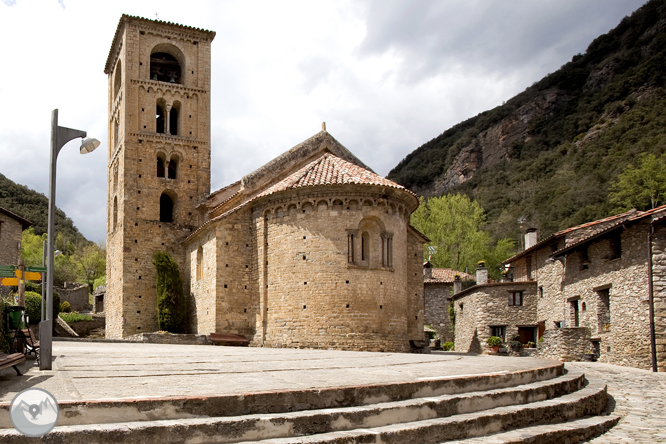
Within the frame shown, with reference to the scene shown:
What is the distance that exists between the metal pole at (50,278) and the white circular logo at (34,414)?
10.7 ft

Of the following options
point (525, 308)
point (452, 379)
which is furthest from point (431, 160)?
point (452, 379)

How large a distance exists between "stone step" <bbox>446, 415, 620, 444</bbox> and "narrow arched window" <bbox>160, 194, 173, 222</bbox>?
2479 centimetres

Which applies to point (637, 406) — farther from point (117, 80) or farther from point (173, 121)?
point (117, 80)

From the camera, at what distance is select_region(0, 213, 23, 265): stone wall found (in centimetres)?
3319

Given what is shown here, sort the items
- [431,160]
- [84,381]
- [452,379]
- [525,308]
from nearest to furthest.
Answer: [84,381] → [452,379] → [525,308] → [431,160]

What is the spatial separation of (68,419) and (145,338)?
1774 centimetres

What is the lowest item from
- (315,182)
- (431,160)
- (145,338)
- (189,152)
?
(145,338)

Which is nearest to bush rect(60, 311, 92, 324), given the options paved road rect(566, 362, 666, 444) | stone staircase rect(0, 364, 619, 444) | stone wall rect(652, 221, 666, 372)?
paved road rect(566, 362, 666, 444)

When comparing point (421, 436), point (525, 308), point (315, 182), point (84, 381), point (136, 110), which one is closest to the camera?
point (421, 436)

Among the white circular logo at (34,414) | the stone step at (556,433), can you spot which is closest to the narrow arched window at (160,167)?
the stone step at (556,433)

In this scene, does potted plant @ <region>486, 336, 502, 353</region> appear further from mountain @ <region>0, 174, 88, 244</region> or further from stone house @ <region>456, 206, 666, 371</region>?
mountain @ <region>0, 174, 88, 244</region>

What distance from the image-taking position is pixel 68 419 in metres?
5.31

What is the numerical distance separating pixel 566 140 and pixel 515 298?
52312 millimetres

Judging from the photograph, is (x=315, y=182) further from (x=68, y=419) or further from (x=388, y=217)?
(x=68, y=419)
